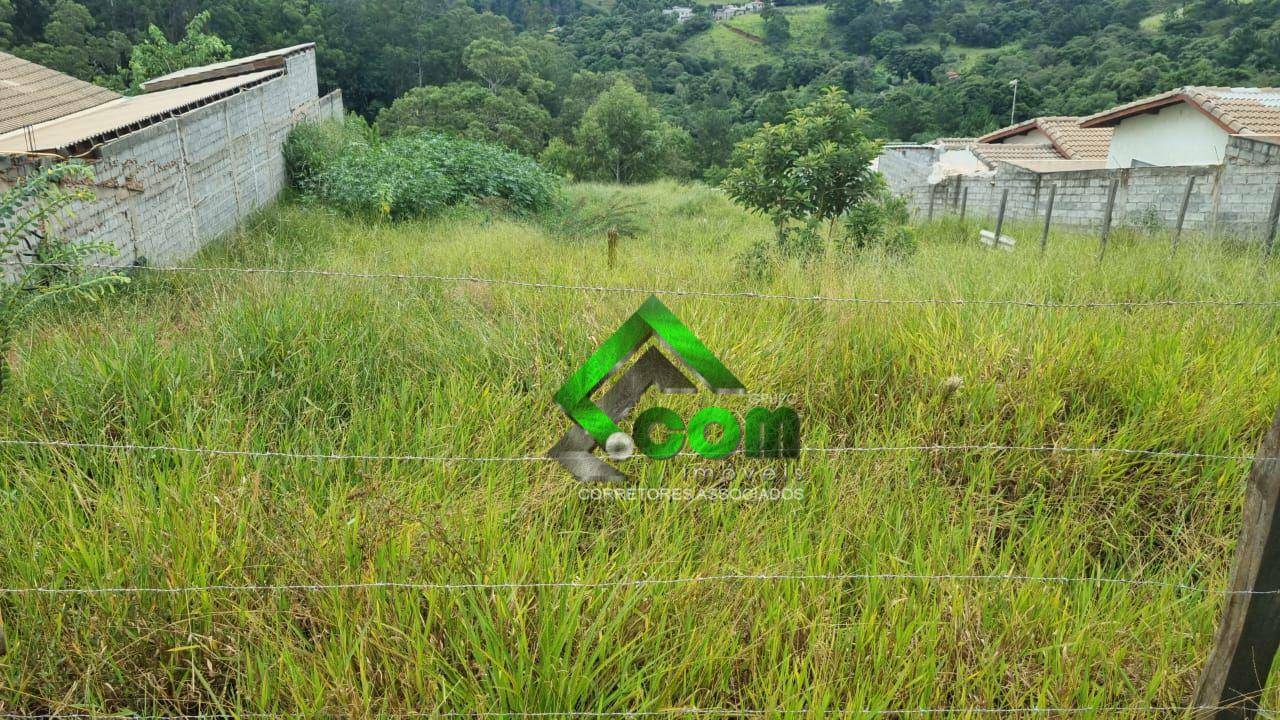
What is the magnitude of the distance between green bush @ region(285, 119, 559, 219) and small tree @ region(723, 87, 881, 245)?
5.25m

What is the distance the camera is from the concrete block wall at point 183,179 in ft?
21.8

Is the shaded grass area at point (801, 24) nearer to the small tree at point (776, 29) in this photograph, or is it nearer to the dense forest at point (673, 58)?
the small tree at point (776, 29)

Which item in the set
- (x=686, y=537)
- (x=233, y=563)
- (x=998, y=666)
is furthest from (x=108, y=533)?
(x=998, y=666)

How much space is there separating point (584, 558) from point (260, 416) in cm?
168

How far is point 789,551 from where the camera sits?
2.46 meters

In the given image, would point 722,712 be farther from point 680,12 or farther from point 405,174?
point 680,12

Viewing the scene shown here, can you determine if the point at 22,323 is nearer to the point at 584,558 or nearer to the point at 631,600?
the point at 584,558

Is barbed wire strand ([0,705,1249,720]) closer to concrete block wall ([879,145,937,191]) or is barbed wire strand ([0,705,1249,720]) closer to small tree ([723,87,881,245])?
small tree ([723,87,881,245])

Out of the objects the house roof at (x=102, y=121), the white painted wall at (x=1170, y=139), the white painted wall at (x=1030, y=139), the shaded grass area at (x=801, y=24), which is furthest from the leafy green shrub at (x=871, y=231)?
the shaded grass area at (x=801, y=24)

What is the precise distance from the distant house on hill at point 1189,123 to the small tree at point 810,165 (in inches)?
448

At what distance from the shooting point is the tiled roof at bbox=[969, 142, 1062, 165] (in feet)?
78.7

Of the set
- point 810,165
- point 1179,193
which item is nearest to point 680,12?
point 1179,193

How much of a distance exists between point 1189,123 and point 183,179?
65.0ft

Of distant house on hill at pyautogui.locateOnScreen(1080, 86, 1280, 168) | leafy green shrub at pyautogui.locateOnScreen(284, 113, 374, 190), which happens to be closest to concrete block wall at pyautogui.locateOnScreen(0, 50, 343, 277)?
leafy green shrub at pyautogui.locateOnScreen(284, 113, 374, 190)
